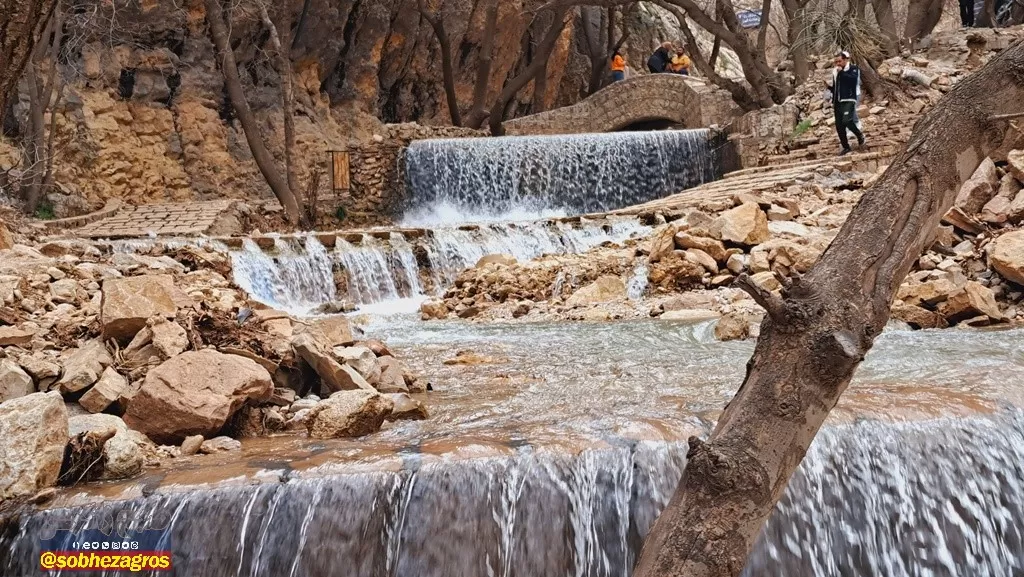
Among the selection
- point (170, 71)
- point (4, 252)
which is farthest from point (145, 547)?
point (170, 71)

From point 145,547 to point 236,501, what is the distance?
0.28 m

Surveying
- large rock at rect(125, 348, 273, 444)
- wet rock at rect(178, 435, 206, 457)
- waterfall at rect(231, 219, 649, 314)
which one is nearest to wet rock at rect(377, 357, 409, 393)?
large rock at rect(125, 348, 273, 444)

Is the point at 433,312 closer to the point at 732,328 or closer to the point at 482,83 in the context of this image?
the point at 732,328

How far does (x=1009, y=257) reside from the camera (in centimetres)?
585

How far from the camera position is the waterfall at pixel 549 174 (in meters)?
14.4

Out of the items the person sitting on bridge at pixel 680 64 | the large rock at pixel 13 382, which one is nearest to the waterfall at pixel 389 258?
the large rock at pixel 13 382

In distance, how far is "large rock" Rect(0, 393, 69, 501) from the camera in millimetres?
2389

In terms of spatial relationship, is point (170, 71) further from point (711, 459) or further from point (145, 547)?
point (711, 459)

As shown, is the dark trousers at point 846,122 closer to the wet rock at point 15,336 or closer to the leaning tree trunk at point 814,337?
the leaning tree trunk at point 814,337

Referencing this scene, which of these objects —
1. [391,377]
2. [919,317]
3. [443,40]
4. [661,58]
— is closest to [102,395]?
[391,377]

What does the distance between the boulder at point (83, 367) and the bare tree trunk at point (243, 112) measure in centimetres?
850

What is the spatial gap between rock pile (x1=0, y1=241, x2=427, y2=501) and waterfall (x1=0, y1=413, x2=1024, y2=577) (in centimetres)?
24

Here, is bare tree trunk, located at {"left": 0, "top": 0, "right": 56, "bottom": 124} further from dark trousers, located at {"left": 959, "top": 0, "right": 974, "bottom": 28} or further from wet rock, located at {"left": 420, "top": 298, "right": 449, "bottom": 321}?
dark trousers, located at {"left": 959, "top": 0, "right": 974, "bottom": 28}

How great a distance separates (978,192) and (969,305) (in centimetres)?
192
